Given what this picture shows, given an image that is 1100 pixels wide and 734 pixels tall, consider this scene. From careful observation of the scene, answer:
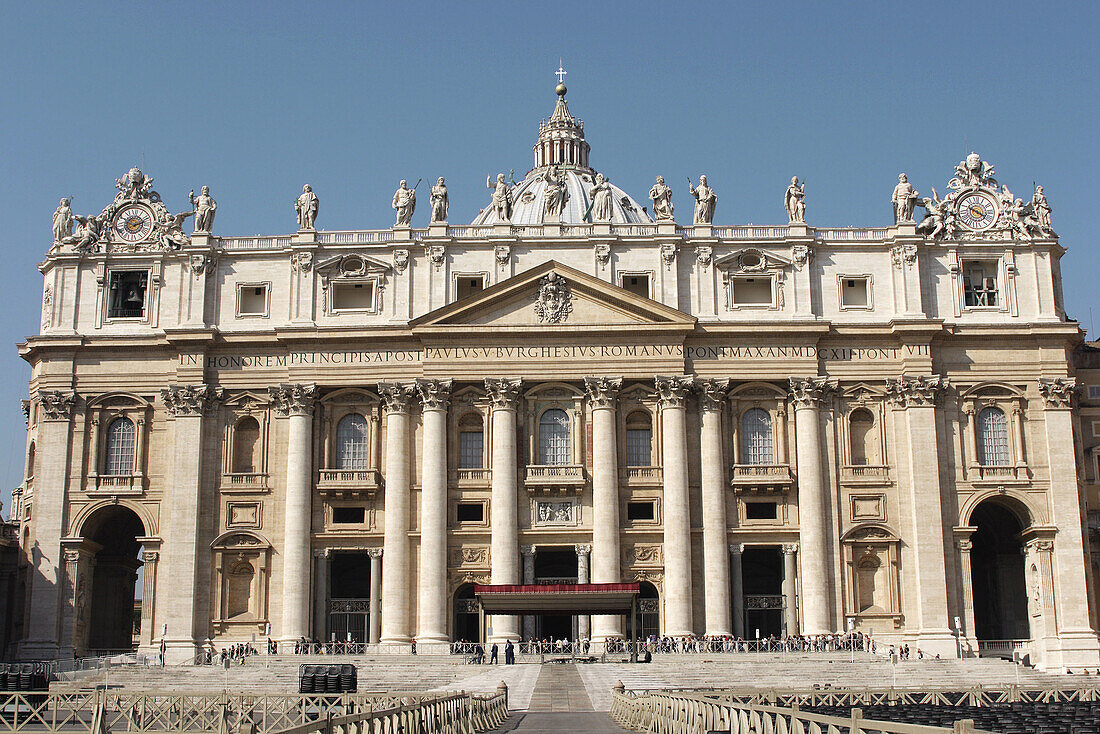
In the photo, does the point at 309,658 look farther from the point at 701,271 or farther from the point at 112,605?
the point at 701,271

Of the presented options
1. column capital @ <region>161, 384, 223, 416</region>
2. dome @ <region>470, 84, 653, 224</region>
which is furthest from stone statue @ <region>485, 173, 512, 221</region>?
dome @ <region>470, 84, 653, 224</region>

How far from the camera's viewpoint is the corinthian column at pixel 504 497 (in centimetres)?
6306

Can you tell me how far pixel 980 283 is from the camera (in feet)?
227

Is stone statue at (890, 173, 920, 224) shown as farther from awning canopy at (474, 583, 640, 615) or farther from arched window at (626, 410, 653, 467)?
awning canopy at (474, 583, 640, 615)

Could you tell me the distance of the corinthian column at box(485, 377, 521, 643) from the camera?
63.1m

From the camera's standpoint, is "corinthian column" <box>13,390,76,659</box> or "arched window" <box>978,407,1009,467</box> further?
"arched window" <box>978,407,1009,467</box>

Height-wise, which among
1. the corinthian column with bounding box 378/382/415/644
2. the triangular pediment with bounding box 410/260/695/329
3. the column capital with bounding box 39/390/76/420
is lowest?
the corinthian column with bounding box 378/382/415/644

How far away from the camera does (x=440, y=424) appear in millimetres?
65562

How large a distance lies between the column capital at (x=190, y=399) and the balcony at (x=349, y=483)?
6756mm

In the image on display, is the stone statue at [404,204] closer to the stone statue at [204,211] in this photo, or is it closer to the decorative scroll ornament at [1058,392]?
the stone statue at [204,211]

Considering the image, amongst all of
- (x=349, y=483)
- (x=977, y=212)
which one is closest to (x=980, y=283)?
(x=977, y=212)

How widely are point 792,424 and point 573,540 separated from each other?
12351 millimetres

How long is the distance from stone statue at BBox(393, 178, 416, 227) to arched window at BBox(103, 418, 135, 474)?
56.5 ft

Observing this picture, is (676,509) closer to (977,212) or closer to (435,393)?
(435,393)
